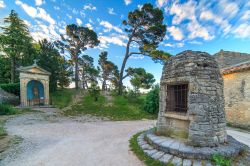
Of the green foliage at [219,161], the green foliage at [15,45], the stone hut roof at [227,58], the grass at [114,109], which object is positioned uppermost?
the green foliage at [15,45]

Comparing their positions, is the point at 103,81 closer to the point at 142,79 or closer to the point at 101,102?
the point at 142,79

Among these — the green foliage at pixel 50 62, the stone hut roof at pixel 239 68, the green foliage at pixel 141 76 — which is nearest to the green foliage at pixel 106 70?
the green foliage at pixel 141 76

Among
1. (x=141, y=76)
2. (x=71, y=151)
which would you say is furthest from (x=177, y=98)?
(x=141, y=76)

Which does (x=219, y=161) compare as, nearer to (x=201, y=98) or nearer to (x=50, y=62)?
(x=201, y=98)

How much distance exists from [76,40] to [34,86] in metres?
9.00

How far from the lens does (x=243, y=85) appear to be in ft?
28.6

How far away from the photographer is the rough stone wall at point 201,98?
4250mm

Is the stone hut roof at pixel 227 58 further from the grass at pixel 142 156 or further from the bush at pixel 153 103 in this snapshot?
the grass at pixel 142 156

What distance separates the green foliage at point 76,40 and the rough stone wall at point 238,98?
17.6 meters

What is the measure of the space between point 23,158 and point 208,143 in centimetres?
507

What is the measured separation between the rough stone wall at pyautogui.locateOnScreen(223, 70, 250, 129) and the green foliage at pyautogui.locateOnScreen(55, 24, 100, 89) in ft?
57.8

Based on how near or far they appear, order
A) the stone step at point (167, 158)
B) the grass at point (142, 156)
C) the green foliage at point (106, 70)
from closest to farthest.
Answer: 1. the stone step at point (167, 158)
2. the grass at point (142, 156)
3. the green foliage at point (106, 70)

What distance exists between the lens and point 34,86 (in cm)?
1623

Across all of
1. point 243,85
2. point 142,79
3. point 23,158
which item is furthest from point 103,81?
point 23,158
